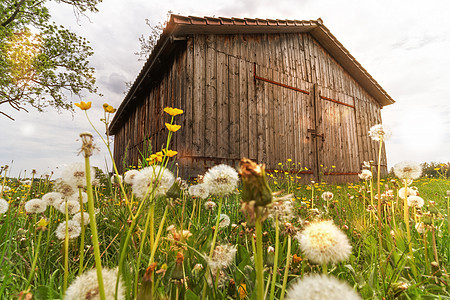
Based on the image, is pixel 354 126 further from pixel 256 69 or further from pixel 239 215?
pixel 239 215

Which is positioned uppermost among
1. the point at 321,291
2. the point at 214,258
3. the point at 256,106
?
the point at 256,106

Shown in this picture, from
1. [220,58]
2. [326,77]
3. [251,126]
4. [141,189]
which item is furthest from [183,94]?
[326,77]

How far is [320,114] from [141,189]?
9.72 meters

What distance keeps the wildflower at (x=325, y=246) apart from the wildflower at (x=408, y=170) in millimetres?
1063

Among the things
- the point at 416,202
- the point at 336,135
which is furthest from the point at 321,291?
the point at 336,135

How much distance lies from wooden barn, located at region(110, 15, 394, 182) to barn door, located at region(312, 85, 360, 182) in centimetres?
4

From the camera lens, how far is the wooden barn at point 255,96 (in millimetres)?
6395

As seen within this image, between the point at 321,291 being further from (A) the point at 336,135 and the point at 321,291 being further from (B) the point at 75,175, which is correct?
(A) the point at 336,135

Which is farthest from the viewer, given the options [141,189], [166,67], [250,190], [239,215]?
[166,67]

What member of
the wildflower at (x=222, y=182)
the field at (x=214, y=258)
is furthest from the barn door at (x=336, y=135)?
the wildflower at (x=222, y=182)

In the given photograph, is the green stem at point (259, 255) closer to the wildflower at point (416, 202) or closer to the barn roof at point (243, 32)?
the wildflower at point (416, 202)

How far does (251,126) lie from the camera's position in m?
7.31

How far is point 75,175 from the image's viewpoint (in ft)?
3.48

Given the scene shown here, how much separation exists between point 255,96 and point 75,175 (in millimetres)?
6947
